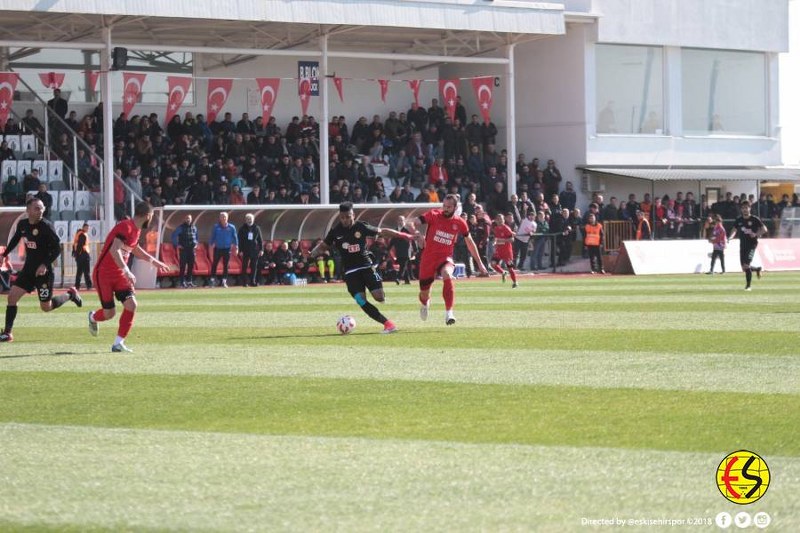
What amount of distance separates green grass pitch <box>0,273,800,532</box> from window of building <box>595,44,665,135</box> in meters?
31.4

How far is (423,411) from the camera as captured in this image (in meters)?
10.5

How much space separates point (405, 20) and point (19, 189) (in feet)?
42.5

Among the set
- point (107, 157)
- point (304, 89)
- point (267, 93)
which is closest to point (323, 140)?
point (304, 89)

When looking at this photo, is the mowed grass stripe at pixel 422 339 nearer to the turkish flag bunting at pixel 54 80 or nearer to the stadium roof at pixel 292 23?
the stadium roof at pixel 292 23

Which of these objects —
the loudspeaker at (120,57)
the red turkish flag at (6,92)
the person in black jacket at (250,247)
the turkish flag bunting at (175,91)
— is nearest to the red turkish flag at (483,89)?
the turkish flag bunting at (175,91)

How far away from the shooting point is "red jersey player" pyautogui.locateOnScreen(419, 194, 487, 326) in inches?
778

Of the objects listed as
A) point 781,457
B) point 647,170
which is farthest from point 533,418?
point 647,170

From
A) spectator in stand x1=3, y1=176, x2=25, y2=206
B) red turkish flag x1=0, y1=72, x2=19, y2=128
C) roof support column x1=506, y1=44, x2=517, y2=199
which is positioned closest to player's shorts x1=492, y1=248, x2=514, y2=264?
roof support column x1=506, y1=44, x2=517, y2=199

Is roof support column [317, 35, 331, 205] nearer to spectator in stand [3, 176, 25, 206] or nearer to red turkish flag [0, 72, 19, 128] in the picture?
spectator in stand [3, 176, 25, 206]

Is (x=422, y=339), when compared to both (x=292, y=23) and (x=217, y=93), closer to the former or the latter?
(x=217, y=93)

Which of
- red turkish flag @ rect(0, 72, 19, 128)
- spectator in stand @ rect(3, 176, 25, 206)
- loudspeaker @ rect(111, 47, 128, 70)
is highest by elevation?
loudspeaker @ rect(111, 47, 128, 70)

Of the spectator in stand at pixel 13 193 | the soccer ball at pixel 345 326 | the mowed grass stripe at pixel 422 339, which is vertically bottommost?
the mowed grass stripe at pixel 422 339

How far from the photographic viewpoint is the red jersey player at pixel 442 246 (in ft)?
64.8

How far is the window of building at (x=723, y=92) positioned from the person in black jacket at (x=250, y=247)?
21640 millimetres
